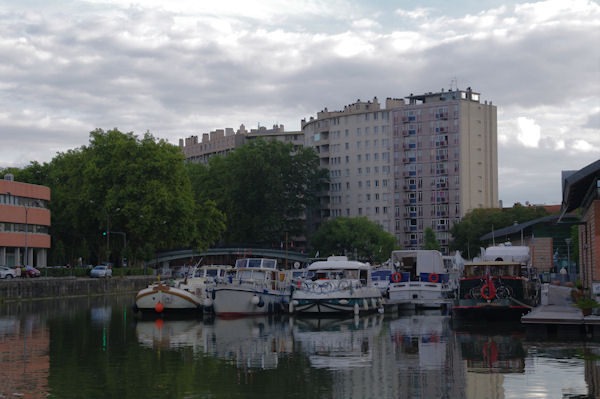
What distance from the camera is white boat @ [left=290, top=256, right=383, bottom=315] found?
45.4m

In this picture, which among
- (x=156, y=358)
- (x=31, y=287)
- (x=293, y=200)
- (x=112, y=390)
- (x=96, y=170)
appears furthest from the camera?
(x=293, y=200)

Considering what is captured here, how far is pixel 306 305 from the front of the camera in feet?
149

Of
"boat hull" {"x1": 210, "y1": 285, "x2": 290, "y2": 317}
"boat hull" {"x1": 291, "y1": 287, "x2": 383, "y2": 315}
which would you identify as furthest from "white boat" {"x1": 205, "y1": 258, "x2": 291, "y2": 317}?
"boat hull" {"x1": 291, "y1": 287, "x2": 383, "y2": 315}

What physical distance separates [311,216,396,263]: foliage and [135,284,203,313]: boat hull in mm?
88546

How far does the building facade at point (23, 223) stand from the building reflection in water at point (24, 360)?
157 feet

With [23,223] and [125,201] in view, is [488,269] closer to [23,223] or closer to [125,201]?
[125,201]

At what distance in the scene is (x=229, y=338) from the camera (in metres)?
33.3

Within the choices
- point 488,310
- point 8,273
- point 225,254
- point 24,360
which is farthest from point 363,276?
point 225,254

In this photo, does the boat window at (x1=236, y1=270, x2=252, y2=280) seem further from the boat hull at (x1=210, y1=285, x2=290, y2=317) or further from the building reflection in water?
the building reflection in water

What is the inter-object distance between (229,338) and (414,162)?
124559 millimetres

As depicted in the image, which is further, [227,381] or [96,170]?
[96,170]

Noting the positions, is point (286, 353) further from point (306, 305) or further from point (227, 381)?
point (306, 305)

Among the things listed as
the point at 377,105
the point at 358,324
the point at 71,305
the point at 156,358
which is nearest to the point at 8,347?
the point at 156,358

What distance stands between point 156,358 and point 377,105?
14228 centimetres
